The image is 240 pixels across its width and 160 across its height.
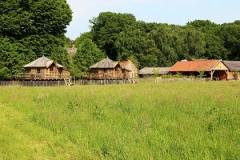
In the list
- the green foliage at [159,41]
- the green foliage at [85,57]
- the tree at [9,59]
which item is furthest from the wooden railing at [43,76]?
the green foliage at [159,41]

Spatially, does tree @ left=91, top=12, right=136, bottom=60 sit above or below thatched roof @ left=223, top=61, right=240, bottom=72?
above

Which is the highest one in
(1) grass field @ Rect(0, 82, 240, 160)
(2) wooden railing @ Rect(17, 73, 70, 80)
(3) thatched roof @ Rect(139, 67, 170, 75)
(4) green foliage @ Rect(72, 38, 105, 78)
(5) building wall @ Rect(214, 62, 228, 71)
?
(4) green foliage @ Rect(72, 38, 105, 78)

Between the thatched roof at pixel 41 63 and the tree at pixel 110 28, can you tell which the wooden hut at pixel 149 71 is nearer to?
the tree at pixel 110 28

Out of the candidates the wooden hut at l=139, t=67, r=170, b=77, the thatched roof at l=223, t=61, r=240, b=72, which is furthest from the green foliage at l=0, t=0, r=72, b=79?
the thatched roof at l=223, t=61, r=240, b=72

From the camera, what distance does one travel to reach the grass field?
539 inches

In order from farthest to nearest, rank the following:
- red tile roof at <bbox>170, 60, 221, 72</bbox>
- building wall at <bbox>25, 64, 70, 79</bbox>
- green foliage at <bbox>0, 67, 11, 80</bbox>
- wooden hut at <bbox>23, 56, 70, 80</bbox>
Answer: red tile roof at <bbox>170, 60, 221, 72</bbox>
building wall at <bbox>25, 64, 70, 79</bbox>
wooden hut at <bbox>23, 56, 70, 80</bbox>
green foliage at <bbox>0, 67, 11, 80</bbox>

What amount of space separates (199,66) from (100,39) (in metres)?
42.4

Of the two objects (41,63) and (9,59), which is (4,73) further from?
(41,63)

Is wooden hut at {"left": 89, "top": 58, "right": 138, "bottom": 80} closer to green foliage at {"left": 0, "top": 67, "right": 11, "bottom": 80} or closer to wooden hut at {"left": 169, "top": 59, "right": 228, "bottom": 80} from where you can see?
wooden hut at {"left": 169, "top": 59, "right": 228, "bottom": 80}

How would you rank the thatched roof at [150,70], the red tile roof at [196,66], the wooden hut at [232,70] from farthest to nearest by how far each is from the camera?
1. the thatched roof at [150,70]
2. the wooden hut at [232,70]
3. the red tile roof at [196,66]

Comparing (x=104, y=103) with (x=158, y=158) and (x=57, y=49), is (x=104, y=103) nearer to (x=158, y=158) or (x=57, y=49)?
(x=158, y=158)

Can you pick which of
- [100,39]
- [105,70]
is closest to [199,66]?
[105,70]

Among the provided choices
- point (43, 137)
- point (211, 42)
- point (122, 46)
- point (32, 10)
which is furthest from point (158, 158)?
point (211, 42)

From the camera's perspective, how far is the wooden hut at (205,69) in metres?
85.9
